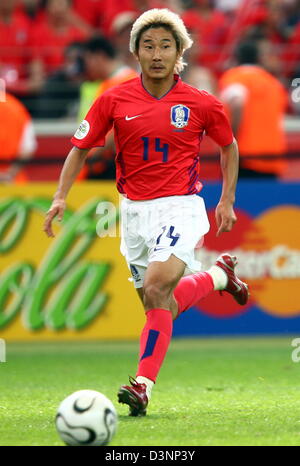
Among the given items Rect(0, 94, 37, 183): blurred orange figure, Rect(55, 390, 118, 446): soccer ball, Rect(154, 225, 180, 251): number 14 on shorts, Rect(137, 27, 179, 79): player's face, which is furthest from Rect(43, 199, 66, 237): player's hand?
Rect(0, 94, 37, 183): blurred orange figure

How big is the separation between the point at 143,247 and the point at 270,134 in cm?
481

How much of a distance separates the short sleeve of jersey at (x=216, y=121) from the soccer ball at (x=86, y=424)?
6.84ft

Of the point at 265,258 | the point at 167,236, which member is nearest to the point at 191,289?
the point at 167,236

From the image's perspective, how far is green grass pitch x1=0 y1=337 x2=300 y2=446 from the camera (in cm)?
550

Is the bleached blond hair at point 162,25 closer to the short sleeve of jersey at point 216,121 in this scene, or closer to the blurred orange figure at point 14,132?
the short sleeve of jersey at point 216,121

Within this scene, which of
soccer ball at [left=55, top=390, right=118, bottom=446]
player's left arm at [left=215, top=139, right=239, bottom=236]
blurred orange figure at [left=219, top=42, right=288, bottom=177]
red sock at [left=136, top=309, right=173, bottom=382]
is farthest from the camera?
blurred orange figure at [left=219, top=42, right=288, bottom=177]

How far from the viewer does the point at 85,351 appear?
33.2 ft

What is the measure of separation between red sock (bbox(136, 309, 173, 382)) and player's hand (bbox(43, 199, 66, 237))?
728 mm

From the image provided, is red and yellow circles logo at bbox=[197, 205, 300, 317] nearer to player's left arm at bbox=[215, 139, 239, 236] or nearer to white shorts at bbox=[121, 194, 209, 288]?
player's left arm at bbox=[215, 139, 239, 236]

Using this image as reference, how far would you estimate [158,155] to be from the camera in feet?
21.3

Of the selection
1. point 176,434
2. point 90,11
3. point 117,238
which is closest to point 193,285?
point 176,434

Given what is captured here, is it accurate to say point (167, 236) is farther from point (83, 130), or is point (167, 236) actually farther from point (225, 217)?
point (83, 130)

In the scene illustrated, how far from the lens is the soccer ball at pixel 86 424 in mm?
5059

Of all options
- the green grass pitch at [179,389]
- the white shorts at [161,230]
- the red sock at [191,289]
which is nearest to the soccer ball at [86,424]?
the green grass pitch at [179,389]
